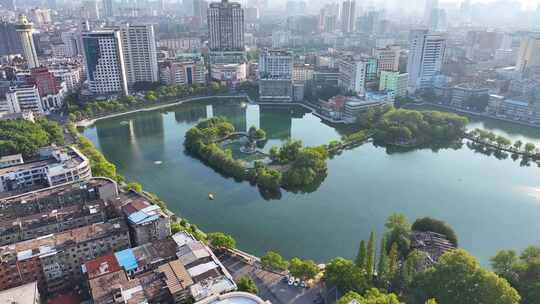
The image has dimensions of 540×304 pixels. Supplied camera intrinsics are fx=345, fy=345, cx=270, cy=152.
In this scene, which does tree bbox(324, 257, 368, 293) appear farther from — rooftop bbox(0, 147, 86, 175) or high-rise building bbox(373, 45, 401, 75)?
high-rise building bbox(373, 45, 401, 75)

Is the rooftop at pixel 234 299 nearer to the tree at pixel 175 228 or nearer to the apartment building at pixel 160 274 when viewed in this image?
the apartment building at pixel 160 274

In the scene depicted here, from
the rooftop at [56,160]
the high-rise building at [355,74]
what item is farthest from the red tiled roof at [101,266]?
the high-rise building at [355,74]

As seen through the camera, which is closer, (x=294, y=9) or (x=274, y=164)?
(x=274, y=164)

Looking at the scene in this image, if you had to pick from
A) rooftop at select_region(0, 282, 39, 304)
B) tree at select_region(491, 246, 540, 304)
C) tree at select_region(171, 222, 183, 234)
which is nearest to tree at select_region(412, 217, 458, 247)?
tree at select_region(491, 246, 540, 304)

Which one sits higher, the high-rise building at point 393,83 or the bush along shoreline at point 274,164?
the high-rise building at point 393,83

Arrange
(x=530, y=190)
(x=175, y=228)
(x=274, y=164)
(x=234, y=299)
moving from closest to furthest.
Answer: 1. (x=234, y=299)
2. (x=175, y=228)
3. (x=530, y=190)
4. (x=274, y=164)

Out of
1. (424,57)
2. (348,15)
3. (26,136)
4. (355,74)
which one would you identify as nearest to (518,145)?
(355,74)

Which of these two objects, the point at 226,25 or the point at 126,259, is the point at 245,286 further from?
the point at 226,25
